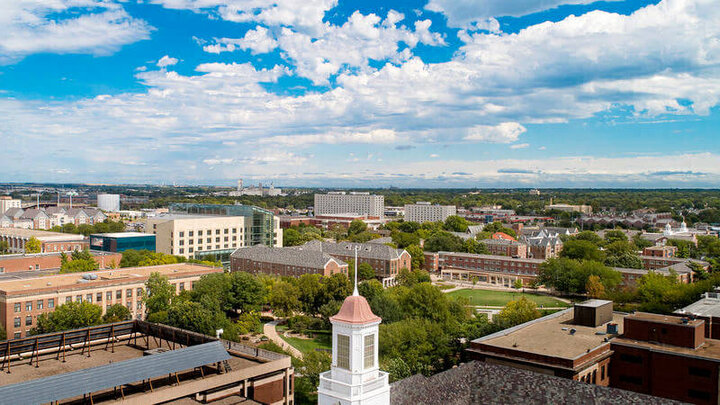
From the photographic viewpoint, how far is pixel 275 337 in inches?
2138

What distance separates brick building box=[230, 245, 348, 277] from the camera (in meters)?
81.3

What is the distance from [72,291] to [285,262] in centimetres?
3601

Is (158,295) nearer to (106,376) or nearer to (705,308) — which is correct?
(106,376)

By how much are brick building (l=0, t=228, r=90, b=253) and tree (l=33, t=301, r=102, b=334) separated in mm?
56662

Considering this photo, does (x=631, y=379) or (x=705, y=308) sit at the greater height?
(x=705, y=308)

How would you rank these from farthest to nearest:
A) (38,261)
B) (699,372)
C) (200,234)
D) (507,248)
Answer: (507,248)
(200,234)
(38,261)
(699,372)

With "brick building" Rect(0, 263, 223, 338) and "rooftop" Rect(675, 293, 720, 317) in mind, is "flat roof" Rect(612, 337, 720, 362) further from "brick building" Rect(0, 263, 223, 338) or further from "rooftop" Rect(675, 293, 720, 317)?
"brick building" Rect(0, 263, 223, 338)

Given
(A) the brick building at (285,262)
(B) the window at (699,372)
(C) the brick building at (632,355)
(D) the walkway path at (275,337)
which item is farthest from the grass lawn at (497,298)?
(B) the window at (699,372)

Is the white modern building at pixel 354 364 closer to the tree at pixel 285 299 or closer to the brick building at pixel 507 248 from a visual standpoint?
the tree at pixel 285 299

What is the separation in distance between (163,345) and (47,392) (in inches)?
450

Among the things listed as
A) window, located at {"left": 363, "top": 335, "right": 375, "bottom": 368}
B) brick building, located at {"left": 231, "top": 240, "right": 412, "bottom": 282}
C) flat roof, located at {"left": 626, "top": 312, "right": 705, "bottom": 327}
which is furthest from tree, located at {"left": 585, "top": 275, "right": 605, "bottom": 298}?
window, located at {"left": 363, "top": 335, "right": 375, "bottom": 368}

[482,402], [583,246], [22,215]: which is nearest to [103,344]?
[482,402]

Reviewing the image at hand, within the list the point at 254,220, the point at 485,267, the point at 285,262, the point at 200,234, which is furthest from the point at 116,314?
the point at 485,267

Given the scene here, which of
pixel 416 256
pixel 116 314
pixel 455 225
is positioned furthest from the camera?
pixel 455 225
